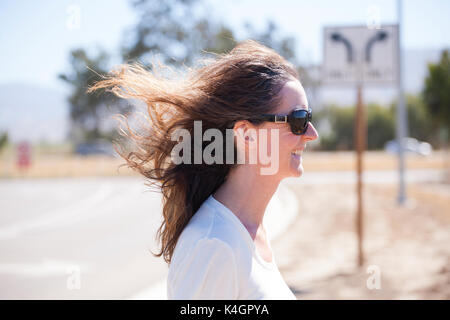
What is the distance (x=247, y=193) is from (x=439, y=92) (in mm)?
18150

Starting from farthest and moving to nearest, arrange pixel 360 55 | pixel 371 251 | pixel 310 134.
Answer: pixel 371 251, pixel 360 55, pixel 310 134

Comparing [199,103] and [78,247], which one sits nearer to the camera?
[199,103]

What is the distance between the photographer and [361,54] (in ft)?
19.4

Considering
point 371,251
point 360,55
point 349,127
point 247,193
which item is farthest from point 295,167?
point 349,127

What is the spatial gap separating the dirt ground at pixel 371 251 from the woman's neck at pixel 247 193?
3.11 metres

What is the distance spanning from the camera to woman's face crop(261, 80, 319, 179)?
75.7 inches

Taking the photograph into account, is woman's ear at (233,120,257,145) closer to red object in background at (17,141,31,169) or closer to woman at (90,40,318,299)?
woman at (90,40,318,299)

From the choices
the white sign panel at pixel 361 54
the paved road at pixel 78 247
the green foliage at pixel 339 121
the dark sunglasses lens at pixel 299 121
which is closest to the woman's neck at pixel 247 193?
the dark sunglasses lens at pixel 299 121

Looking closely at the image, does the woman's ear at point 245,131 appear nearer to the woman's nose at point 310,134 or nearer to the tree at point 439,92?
the woman's nose at point 310,134

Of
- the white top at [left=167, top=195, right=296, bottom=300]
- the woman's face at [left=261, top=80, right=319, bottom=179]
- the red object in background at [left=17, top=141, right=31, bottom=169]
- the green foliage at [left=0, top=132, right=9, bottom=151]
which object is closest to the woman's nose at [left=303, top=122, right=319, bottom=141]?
the woman's face at [left=261, top=80, right=319, bottom=179]

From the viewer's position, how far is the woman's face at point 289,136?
1.92m

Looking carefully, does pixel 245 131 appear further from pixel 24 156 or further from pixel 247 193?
pixel 24 156

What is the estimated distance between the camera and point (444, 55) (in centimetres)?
1706
